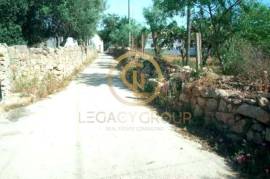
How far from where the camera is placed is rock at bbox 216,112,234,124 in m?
6.55

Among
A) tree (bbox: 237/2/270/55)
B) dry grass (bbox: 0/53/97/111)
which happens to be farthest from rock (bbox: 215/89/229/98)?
tree (bbox: 237/2/270/55)

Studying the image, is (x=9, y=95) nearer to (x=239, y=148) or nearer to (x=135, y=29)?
(x=239, y=148)

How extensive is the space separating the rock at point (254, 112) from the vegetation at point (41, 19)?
618 inches

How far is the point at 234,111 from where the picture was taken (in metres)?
6.43

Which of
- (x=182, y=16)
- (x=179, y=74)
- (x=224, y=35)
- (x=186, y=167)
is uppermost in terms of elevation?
(x=182, y=16)

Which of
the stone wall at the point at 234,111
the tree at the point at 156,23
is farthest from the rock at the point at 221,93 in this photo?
the tree at the point at 156,23

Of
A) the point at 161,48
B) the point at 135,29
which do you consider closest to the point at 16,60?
the point at 161,48

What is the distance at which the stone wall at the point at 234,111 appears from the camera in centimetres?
575

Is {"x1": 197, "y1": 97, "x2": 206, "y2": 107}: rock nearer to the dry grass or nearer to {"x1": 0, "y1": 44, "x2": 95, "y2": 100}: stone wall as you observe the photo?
the dry grass

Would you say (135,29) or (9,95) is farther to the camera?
(135,29)

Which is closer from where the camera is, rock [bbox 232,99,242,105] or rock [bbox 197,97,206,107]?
rock [bbox 232,99,242,105]

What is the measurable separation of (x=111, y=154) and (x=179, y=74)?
4.32 m

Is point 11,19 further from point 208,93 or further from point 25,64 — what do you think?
point 208,93

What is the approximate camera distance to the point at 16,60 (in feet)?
37.9
